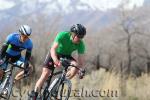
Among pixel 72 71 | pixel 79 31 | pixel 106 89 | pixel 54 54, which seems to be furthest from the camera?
pixel 106 89

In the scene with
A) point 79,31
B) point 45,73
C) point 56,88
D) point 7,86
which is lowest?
point 56,88

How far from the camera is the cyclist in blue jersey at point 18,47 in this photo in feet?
38.0

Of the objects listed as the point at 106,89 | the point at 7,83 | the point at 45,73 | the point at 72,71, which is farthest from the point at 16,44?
the point at 106,89

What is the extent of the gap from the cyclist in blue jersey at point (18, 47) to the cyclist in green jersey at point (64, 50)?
88cm

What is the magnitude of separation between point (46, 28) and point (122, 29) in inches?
355

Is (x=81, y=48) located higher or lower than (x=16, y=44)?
lower

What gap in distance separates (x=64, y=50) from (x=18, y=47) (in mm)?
1557

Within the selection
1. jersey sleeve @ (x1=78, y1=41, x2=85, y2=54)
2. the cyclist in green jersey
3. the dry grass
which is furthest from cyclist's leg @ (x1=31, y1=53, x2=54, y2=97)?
the dry grass

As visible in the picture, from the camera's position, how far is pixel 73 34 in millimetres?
10750

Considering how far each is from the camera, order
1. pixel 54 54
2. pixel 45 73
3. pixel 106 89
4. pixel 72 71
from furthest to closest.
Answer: pixel 106 89, pixel 45 73, pixel 72 71, pixel 54 54

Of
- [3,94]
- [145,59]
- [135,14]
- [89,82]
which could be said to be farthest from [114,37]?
[3,94]

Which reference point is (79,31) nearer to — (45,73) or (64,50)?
(64,50)

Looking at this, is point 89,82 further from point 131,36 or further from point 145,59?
point 131,36

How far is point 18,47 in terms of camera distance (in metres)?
12.1
